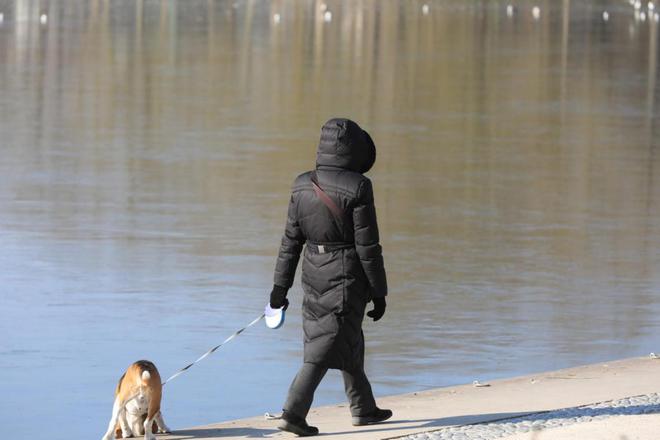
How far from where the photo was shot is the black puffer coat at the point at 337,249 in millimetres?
8039

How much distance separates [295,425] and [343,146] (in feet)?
4.60

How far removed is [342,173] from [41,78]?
29010 mm

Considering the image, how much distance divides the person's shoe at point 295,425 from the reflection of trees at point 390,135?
599cm

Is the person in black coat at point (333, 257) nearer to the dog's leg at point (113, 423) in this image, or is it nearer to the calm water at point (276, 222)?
the dog's leg at point (113, 423)

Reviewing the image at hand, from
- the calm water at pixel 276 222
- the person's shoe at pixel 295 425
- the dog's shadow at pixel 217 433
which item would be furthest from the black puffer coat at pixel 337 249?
the calm water at pixel 276 222

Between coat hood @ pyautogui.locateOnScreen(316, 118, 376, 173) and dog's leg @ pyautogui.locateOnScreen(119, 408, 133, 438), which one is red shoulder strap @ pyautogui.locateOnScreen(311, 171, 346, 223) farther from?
dog's leg @ pyautogui.locateOnScreen(119, 408, 133, 438)

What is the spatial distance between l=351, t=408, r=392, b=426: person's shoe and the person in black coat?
0.31 metres

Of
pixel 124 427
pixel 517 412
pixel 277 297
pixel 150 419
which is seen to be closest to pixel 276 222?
pixel 517 412

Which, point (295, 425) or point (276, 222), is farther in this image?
point (276, 222)

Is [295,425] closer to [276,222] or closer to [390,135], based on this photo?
[276,222]

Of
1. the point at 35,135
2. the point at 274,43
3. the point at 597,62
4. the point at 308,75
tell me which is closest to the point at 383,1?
the point at 274,43

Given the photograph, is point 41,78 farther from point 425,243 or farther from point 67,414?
point 67,414

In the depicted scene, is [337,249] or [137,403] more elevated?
[337,249]

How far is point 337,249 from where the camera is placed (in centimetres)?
815
